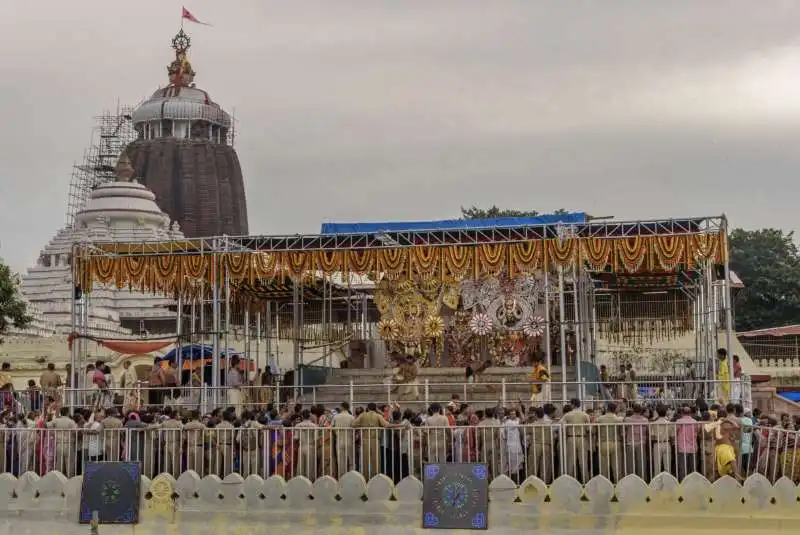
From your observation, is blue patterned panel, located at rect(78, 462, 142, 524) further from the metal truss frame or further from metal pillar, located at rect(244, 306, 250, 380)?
metal pillar, located at rect(244, 306, 250, 380)

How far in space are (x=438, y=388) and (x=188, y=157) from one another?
41970 millimetres

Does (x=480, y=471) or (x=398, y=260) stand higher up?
(x=398, y=260)

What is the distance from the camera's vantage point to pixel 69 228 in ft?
174

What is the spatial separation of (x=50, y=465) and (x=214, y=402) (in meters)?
4.74

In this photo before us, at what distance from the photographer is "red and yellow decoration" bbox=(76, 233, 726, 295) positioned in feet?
72.2

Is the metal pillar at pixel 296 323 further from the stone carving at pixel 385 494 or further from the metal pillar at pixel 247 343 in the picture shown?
the stone carving at pixel 385 494

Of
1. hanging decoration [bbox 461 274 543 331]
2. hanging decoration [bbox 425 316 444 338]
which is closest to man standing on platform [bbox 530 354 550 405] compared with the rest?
hanging decoration [bbox 461 274 543 331]

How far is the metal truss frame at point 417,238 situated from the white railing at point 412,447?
695cm

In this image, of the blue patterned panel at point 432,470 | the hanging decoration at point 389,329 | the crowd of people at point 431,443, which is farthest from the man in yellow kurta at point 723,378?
the hanging decoration at point 389,329

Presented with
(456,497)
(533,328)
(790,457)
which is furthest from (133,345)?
(790,457)

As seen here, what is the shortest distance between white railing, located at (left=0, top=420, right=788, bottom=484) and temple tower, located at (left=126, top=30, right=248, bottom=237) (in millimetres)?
46556

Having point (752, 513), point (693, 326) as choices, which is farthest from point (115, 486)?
point (693, 326)

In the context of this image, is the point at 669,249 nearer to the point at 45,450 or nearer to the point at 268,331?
the point at 268,331

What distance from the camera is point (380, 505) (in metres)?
15.3
